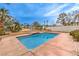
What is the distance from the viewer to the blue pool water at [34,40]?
1598mm

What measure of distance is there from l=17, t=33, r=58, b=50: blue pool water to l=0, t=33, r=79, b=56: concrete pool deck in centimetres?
3

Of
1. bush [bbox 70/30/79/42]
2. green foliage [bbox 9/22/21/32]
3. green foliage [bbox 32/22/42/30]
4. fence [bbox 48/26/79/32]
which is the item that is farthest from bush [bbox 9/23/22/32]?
bush [bbox 70/30/79/42]

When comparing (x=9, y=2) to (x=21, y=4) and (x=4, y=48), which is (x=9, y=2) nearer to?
(x=21, y=4)

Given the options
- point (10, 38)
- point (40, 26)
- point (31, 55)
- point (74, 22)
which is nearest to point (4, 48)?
point (10, 38)

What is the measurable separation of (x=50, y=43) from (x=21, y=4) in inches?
17.6

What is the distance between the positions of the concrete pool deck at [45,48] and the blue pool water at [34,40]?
0.11ft

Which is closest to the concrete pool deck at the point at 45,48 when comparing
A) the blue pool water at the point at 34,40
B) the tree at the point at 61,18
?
the blue pool water at the point at 34,40

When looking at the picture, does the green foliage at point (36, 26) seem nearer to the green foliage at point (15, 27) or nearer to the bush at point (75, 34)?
the green foliage at point (15, 27)

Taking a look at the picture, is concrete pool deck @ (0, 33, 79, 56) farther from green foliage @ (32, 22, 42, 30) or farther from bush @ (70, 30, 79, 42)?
green foliage @ (32, 22, 42, 30)

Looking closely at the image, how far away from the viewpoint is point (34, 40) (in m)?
1.60

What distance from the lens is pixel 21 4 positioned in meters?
1.60

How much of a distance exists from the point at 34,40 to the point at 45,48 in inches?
4.9

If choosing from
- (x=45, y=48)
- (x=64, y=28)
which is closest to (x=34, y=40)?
(x=45, y=48)

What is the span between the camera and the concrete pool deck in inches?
62.3
